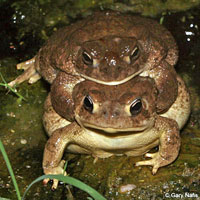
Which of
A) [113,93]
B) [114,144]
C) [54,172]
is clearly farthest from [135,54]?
[54,172]

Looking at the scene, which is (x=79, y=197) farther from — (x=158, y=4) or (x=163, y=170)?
(x=158, y=4)

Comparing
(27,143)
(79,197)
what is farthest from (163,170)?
(27,143)

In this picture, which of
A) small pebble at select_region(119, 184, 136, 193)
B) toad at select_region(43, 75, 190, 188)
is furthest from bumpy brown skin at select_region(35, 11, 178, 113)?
small pebble at select_region(119, 184, 136, 193)

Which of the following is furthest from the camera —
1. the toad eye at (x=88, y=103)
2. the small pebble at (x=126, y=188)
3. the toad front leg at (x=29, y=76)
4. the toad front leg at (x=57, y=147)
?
the toad front leg at (x=29, y=76)

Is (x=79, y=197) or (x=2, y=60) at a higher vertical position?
(x=2, y=60)

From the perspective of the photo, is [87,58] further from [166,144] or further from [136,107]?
[166,144]

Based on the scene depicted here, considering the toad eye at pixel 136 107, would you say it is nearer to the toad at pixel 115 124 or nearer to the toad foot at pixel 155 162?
the toad at pixel 115 124

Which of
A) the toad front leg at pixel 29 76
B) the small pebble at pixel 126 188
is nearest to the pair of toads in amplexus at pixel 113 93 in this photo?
the small pebble at pixel 126 188
